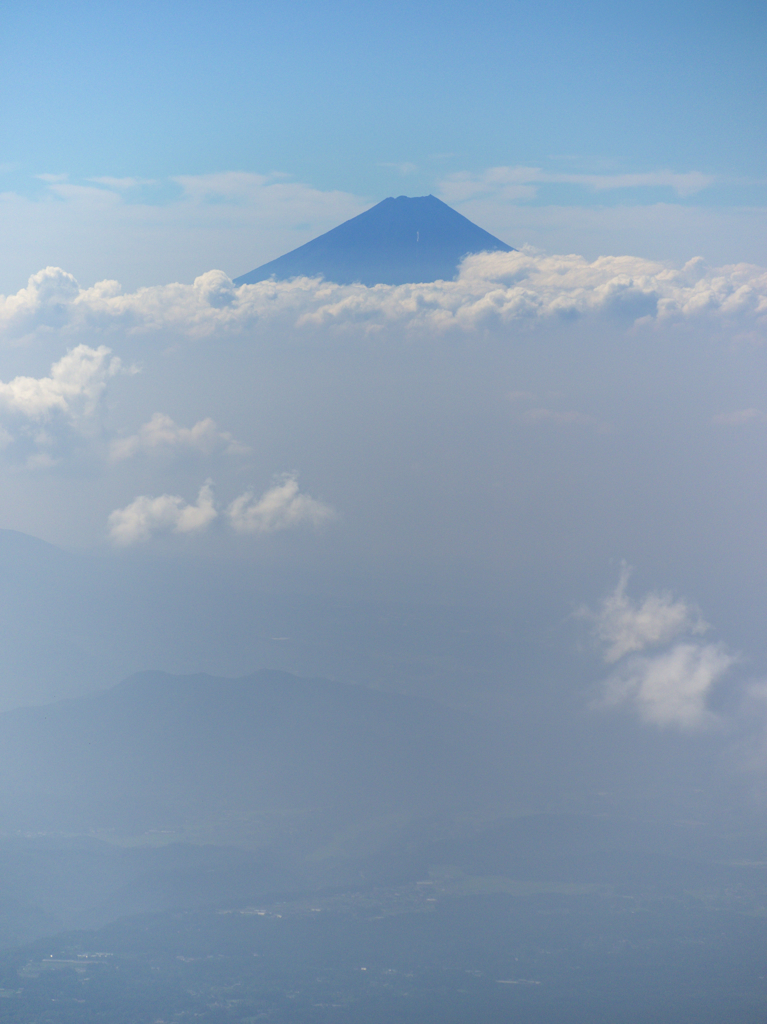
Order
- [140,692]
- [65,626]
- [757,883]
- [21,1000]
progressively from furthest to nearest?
[65,626] < [140,692] < [757,883] < [21,1000]

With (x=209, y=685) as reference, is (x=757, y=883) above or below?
below

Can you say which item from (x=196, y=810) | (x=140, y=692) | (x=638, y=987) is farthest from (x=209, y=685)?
(x=638, y=987)

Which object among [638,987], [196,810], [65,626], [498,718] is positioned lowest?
[638,987]

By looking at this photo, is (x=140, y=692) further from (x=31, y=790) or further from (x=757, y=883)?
(x=757, y=883)

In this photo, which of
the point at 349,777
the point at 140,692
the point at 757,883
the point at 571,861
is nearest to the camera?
the point at 757,883

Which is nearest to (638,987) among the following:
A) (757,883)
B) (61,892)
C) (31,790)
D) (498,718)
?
(757,883)

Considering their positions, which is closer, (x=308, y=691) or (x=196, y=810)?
(x=196, y=810)

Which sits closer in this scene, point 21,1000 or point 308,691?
point 21,1000

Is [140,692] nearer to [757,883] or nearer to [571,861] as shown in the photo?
[571,861]

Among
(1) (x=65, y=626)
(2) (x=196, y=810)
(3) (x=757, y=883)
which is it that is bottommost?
(3) (x=757, y=883)
